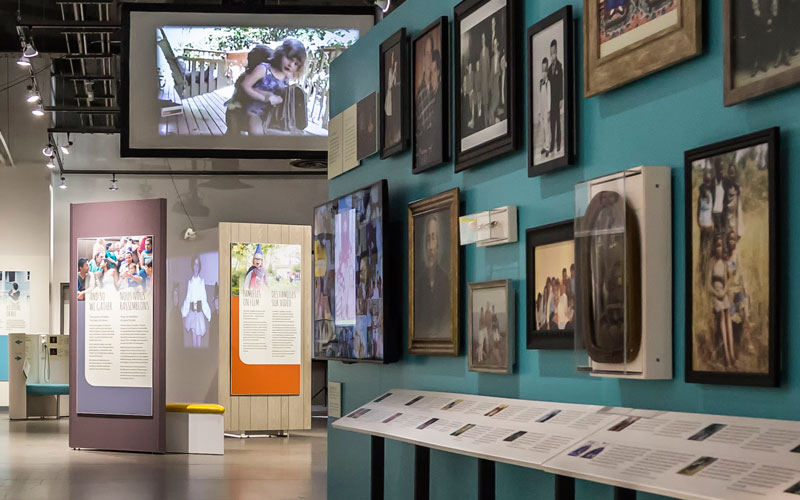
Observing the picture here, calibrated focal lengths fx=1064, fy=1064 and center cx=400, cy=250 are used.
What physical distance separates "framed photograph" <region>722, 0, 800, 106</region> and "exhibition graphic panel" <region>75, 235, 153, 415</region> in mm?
9526

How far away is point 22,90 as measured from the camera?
20656 millimetres

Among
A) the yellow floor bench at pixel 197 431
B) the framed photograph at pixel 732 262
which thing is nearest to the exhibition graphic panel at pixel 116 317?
the yellow floor bench at pixel 197 431

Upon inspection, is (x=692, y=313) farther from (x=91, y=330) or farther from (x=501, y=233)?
(x=91, y=330)

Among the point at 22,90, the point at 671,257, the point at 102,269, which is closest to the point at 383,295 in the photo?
the point at 671,257

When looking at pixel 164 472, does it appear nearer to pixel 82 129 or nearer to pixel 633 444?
pixel 633 444

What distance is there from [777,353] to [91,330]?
10309 millimetres

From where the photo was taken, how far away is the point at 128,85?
10008mm

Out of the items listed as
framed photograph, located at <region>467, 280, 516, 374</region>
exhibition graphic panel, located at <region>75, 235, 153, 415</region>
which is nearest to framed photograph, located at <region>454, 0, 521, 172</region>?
framed photograph, located at <region>467, 280, 516, 374</region>

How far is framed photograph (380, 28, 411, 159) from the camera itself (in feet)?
19.5

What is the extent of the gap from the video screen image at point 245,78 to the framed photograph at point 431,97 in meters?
4.51

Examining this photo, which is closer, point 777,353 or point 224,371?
point 777,353

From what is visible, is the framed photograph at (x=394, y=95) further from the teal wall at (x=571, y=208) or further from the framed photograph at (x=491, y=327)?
the framed photograph at (x=491, y=327)

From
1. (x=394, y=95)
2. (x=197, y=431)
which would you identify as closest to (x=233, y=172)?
(x=197, y=431)

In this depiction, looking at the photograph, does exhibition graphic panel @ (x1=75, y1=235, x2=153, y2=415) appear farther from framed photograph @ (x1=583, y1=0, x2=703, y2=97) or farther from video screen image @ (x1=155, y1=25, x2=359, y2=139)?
framed photograph @ (x1=583, y1=0, x2=703, y2=97)
